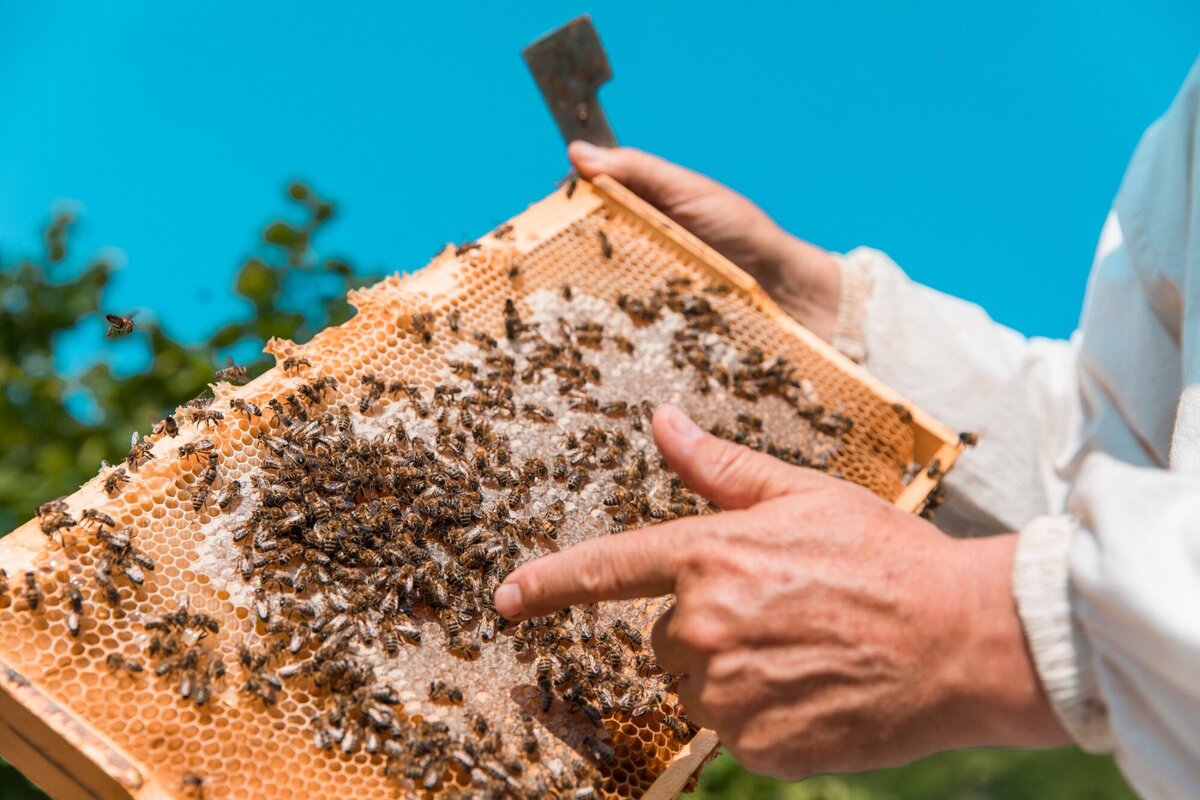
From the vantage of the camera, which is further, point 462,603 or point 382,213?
point 382,213

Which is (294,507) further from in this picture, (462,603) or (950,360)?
(950,360)

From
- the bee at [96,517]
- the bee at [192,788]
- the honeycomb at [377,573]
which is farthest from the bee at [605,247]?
the bee at [192,788]

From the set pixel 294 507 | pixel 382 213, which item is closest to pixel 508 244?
pixel 294 507

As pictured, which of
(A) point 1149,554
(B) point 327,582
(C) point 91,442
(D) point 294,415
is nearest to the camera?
(A) point 1149,554

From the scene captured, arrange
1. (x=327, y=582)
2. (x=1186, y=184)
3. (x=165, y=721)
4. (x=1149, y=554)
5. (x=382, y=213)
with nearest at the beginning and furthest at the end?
(x=1149, y=554), (x=165, y=721), (x=327, y=582), (x=1186, y=184), (x=382, y=213)

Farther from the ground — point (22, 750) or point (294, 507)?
point (294, 507)

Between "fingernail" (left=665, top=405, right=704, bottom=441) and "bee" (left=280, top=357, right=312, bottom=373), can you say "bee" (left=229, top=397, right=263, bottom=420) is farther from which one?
"fingernail" (left=665, top=405, right=704, bottom=441)

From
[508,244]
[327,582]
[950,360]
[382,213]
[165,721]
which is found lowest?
[165,721]

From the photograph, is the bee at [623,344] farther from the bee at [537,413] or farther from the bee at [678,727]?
the bee at [678,727]
